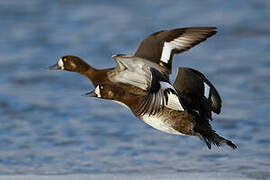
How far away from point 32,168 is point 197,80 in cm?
171

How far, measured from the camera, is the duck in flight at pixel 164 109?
231 inches

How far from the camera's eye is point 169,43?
292 inches

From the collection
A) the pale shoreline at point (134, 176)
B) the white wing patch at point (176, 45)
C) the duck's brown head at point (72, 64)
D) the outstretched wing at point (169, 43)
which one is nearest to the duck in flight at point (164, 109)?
the pale shoreline at point (134, 176)

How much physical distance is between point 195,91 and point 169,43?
1.06 m

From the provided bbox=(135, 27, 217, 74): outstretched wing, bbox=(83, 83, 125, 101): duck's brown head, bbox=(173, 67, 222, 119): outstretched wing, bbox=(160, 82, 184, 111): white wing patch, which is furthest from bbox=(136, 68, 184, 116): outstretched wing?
bbox=(135, 27, 217, 74): outstretched wing

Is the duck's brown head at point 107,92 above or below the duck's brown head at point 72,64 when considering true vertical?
below

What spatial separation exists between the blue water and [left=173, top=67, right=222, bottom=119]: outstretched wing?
54 cm

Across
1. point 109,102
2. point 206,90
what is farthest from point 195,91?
point 109,102

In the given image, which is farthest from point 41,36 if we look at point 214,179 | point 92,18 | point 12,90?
point 214,179

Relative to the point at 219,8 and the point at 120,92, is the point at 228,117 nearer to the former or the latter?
the point at 120,92

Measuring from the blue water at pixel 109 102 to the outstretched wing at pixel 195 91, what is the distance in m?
0.54

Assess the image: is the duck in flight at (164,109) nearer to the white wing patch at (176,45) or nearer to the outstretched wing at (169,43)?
the outstretched wing at (169,43)

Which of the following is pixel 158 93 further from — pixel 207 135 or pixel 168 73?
pixel 168 73

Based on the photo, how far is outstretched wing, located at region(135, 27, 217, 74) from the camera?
725cm
